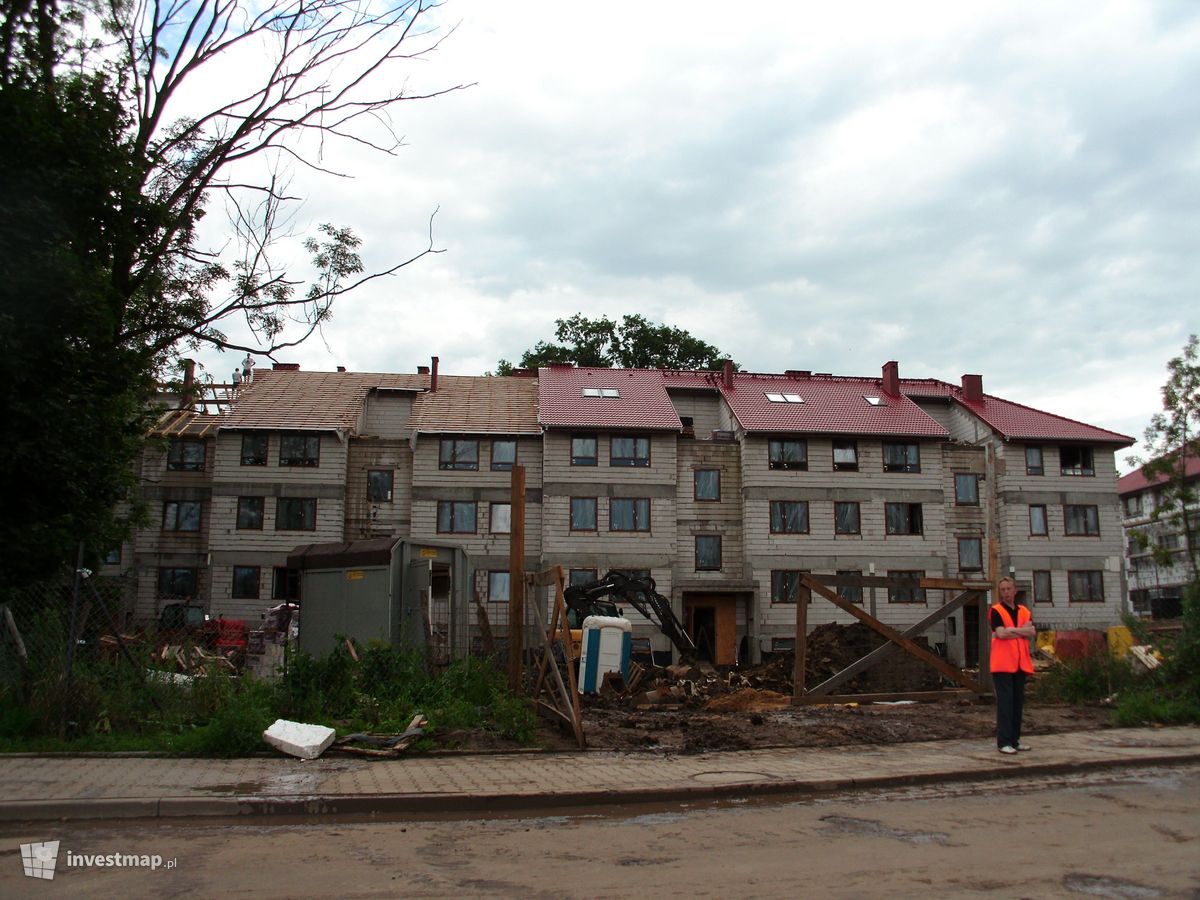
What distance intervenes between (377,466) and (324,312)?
20309 mm

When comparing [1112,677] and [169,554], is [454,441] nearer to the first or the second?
[169,554]

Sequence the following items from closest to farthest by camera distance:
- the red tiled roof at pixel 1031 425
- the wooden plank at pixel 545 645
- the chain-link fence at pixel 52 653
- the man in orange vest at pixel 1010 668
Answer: the man in orange vest at pixel 1010 668 < the chain-link fence at pixel 52 653 < the wooden plank at pixel 545 645 < the red tiled roof at pixel 1031 425

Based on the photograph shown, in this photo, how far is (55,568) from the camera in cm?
1177

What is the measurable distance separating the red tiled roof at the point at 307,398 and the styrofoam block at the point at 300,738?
A: 28.1 meters

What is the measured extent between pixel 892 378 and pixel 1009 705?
3359cm

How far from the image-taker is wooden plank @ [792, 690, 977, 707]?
13945 mm

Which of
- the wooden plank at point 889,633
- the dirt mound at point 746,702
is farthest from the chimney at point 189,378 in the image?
the wooden plank at point 889,633

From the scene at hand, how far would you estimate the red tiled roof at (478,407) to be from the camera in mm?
37938

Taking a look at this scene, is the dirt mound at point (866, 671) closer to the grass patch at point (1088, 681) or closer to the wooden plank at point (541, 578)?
the grass patch at point (1088, 681)

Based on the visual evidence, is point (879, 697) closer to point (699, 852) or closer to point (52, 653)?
point (699, 852)

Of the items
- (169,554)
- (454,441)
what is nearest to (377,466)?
(454,441)

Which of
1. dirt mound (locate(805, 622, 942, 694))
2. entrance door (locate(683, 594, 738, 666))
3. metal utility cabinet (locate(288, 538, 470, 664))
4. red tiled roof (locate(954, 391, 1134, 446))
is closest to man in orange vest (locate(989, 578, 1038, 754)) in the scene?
dirt mound (locate(805, 622, 942, 694))

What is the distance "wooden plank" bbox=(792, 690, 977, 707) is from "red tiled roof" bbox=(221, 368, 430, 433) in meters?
27.2

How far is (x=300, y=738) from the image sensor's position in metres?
9.86
